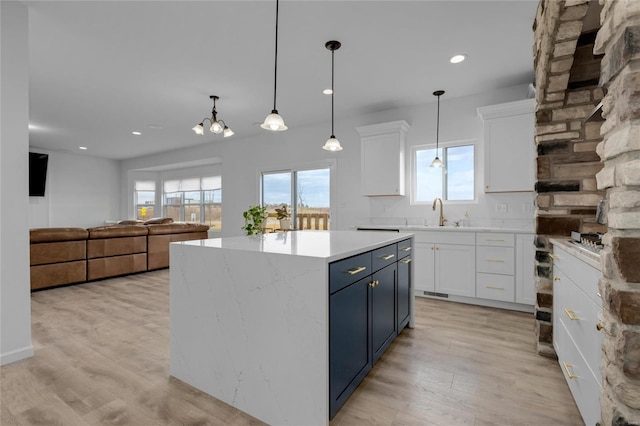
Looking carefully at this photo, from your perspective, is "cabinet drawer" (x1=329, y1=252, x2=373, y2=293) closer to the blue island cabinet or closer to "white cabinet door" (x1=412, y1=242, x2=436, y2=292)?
the blue island cabinet

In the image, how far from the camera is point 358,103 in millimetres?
4582

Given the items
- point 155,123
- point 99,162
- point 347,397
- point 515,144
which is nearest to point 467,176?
point 515,144

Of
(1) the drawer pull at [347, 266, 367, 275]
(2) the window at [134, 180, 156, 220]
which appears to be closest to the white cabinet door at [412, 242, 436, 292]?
(1) the drawer pull at [347, 266, 367, 275]

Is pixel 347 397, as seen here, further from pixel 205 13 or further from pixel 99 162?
pixel 99 162

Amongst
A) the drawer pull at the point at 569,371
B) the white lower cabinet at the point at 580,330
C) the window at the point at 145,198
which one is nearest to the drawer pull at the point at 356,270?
the white lower cabinet at the point at 580,330

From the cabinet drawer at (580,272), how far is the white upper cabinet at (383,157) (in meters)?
2.59

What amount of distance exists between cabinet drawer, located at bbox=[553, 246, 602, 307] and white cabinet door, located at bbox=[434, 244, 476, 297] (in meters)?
1.54

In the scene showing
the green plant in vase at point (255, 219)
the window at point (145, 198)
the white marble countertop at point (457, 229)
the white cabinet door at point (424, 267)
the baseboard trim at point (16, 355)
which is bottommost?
the baseboard trim at point (16, 355)

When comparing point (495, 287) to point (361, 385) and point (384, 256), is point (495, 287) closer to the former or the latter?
point (384, 256)

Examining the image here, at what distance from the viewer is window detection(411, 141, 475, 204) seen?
4359mm

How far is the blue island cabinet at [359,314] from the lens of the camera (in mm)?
1558

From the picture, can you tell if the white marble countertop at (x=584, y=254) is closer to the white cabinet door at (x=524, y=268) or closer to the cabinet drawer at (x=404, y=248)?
the cabinet drawer at (x=404, y=248)

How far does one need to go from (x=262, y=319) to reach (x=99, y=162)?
9932 mm

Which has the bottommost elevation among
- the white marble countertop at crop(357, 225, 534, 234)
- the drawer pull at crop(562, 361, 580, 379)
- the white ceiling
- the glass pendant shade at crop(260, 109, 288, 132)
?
the drawer pull at crop(562, 361, 580, 379)
